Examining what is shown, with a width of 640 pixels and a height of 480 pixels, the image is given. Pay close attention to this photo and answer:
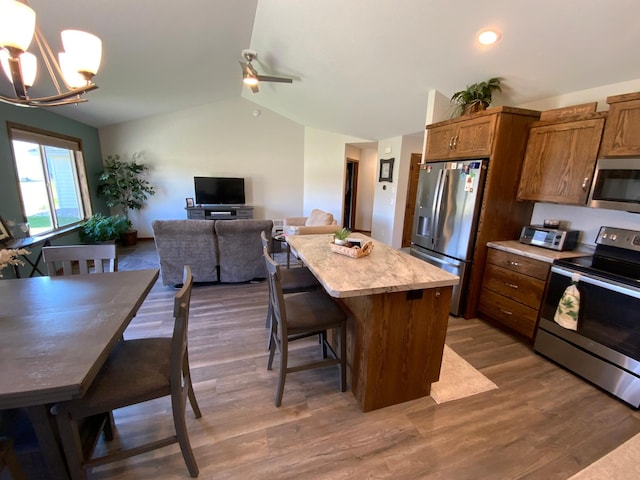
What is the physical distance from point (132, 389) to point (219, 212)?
5.61 metres

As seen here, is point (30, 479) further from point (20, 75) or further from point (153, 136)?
point (153, 136)

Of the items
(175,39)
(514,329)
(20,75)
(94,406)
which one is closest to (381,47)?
Result: (175,39)

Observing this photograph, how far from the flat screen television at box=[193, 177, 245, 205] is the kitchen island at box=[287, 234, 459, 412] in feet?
17.0

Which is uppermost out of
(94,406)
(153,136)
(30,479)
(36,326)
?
(153,136)

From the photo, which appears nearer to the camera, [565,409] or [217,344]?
[565,409]

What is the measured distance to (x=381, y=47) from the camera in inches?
110

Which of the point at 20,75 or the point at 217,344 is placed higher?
the point at 20,75

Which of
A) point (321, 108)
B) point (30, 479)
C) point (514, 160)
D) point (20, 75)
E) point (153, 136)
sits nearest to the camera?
point (30, 479)

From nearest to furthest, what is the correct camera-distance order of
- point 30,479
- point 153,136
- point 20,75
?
point 30,479 < point 20,75 < point 153,136

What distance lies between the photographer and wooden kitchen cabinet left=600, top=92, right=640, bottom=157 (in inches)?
75.5

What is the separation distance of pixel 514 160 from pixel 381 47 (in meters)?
1.70

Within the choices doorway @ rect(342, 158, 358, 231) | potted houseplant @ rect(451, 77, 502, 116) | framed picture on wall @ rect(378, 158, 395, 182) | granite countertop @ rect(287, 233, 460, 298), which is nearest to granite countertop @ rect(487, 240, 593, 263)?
granite countertop @ rect(287, 233, 460, 298)

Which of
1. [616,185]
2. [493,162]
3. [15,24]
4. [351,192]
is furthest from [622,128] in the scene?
[351,192]

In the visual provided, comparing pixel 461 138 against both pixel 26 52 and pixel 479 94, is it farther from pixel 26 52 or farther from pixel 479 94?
pixel 26 52
